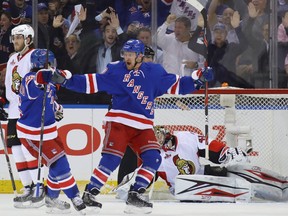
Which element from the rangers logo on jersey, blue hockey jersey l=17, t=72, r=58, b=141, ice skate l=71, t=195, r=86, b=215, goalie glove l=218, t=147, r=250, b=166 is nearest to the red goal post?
goalie glove l=218, t=147, r=250, b=166

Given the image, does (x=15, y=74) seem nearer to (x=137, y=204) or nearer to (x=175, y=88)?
(x=175, y=88)

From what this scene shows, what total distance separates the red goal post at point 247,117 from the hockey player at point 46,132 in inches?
72.0

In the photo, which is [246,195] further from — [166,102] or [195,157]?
[166,102]

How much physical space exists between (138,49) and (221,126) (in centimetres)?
191

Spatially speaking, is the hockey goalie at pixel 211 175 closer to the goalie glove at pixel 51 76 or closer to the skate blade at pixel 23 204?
the skate blade at pixel 23 204

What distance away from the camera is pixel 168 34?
8.39 m

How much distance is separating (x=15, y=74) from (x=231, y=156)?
5.79 feet

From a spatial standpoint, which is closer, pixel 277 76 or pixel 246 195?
pixel 246 195

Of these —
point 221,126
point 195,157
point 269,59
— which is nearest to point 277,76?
point 269,59

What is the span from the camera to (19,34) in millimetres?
6648

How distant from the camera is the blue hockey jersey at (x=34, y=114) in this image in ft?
20.2

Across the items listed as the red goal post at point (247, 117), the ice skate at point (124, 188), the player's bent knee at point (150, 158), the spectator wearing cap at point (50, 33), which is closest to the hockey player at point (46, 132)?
the player's bent knee at point (150, 158)

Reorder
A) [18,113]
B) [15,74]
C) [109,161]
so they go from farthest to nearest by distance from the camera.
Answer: [18,113]
[15,74]
[109,161]

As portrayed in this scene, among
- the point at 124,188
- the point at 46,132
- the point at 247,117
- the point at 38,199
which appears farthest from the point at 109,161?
the point at 247,117
